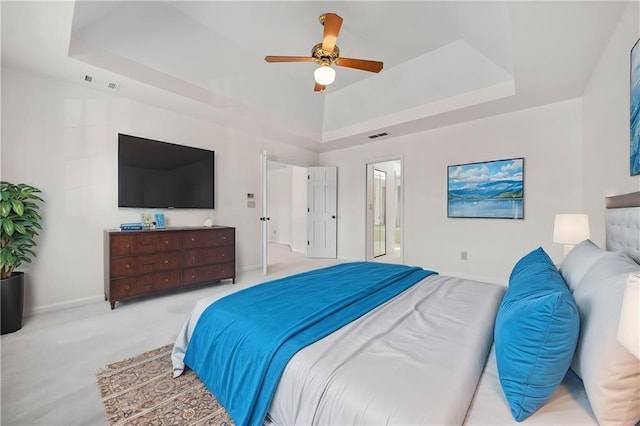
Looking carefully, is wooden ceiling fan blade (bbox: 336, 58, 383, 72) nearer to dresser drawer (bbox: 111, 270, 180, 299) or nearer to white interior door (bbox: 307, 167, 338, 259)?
dresser drawer (bbox: 111, 270, 180, 299)

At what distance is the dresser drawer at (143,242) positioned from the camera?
9.75 feet

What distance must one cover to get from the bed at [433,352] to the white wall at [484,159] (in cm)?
206

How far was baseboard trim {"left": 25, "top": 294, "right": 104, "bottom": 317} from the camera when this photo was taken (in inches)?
111

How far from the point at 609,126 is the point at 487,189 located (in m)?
1.76

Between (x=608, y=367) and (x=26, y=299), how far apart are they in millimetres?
4396

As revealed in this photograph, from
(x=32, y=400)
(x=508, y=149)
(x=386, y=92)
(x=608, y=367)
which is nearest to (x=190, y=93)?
(x=386, y=92)

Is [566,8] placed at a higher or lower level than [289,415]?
higher

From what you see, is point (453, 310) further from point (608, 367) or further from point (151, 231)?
point (151, 231)

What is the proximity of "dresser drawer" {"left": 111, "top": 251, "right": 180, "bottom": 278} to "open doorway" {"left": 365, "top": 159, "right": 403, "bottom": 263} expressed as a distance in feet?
11.9

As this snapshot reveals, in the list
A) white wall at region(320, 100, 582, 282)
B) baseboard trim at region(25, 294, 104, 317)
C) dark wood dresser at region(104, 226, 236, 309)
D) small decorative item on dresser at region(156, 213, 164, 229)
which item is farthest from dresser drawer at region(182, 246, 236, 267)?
white wall at region(320, 100, 582, 282)

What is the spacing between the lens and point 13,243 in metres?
2.50

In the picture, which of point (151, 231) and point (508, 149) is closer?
point (151, 231)

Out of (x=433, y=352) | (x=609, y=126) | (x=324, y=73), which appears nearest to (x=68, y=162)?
(x=324, y=73)

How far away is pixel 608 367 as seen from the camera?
29.2 inches
